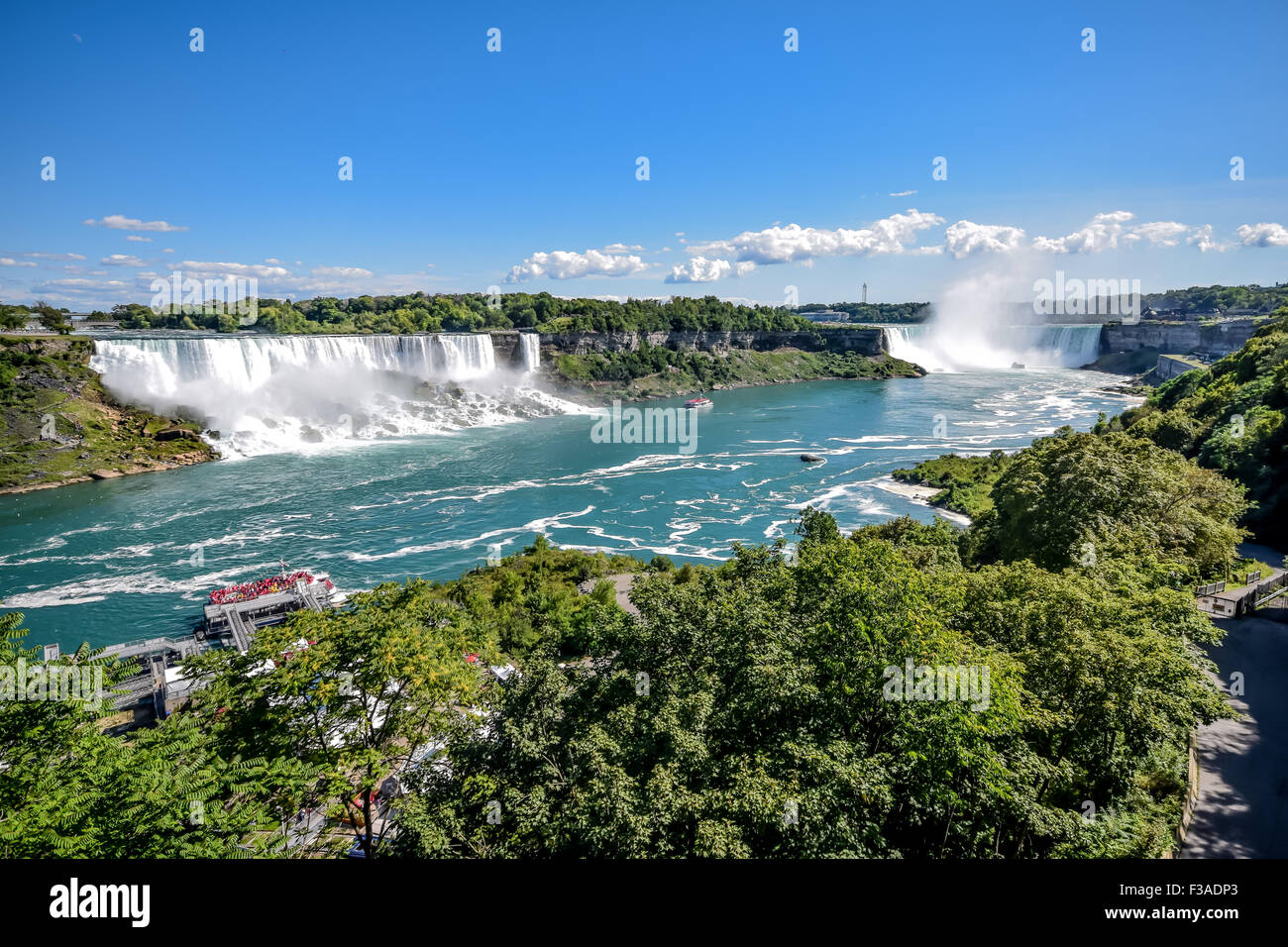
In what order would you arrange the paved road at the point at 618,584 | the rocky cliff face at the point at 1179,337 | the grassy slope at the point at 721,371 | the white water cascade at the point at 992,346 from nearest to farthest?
the paved road at the point at 618,584 < the grassy slope at the point at 721,371 < the rocky cliff face at the point at 1179,337 < the white water cascade at the point at 992,346

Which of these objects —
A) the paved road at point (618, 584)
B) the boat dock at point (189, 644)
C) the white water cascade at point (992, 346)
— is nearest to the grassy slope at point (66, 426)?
the boat dock at point (189, 644)

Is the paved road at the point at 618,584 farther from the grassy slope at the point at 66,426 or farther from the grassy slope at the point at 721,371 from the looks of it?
the grassy slope at the point at 721,371

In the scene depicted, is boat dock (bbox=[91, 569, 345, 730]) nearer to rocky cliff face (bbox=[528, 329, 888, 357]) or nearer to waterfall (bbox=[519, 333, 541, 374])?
waterfall (bbox=[519, 333, 541, 374])

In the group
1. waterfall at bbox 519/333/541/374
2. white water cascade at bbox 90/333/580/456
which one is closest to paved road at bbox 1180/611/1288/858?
white water cascade at bbox 90/333/580/456

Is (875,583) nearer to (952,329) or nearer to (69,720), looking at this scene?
(69,720)

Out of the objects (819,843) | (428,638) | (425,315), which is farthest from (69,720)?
(425,315)

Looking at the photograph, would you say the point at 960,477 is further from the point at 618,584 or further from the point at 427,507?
the point at 427,507
